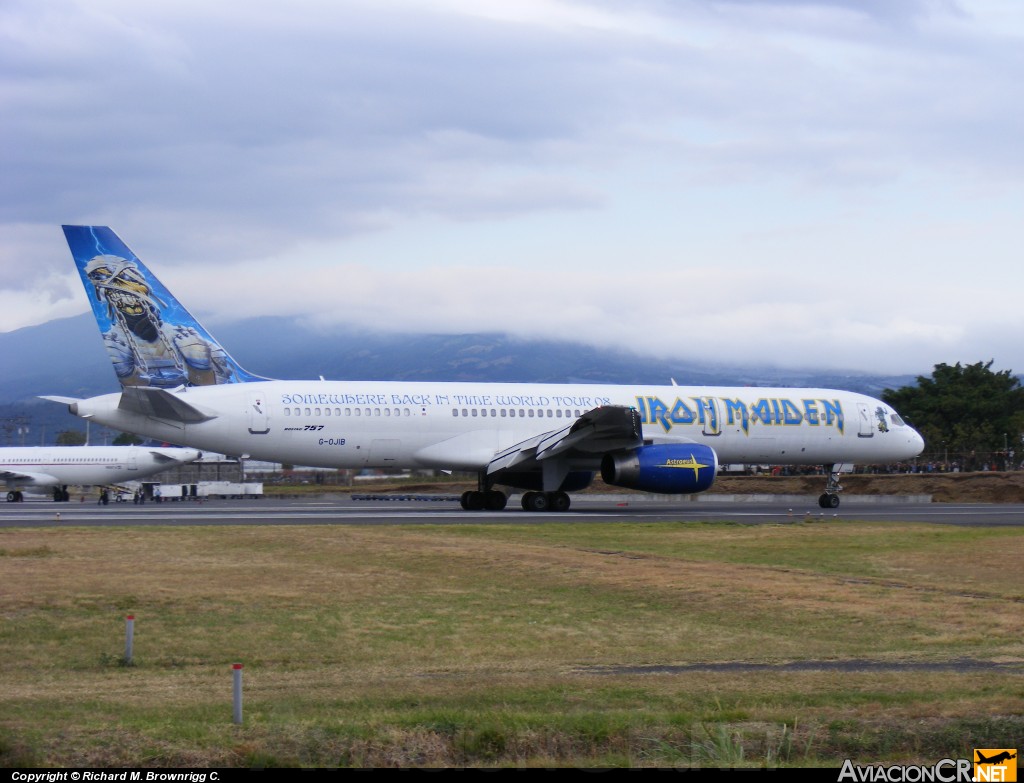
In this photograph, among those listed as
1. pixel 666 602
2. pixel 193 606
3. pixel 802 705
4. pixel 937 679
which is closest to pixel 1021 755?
pixel 802 705

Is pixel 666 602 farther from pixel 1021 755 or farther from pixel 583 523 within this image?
pixel 583 523

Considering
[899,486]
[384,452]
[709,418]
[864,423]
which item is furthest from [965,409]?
[384,452]

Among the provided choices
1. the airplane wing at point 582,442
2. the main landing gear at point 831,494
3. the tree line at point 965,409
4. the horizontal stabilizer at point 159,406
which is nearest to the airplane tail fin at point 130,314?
the horizontal stabilizer at point 159,406

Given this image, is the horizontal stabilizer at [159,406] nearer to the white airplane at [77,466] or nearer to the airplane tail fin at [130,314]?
the airplane tail fin at [130,314]

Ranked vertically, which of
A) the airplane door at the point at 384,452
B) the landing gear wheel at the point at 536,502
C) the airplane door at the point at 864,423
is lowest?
the landing gear wheel at the point at 536,502

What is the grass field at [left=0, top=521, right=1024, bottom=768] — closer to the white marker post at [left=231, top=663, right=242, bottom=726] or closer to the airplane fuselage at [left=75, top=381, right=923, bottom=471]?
the white marker post at [left=231, top=663, right=242, bottom=726]

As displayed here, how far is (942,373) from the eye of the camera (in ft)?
294

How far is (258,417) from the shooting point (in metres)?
34.9

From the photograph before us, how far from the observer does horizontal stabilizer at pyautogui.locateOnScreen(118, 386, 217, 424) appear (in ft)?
108

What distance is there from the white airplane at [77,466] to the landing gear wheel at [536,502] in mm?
31321

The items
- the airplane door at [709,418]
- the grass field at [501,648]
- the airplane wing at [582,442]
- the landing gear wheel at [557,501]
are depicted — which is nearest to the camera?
the grass field at [501,648]

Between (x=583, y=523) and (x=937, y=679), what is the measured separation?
65.5 feet

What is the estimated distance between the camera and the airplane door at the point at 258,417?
114 ft

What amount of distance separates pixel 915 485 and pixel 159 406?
3446 centimetres
